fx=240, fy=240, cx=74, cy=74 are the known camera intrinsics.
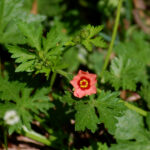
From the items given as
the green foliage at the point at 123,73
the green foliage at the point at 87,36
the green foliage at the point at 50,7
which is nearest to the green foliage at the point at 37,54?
the green foliage at the point at 87,36

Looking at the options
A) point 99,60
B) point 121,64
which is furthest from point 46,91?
→ point 99,60

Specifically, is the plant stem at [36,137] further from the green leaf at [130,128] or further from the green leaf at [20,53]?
the green leaf at [20,53]

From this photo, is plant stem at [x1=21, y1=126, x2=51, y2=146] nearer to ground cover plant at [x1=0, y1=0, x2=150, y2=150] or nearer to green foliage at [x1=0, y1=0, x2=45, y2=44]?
ground cover plant at [x1=0, y1=0, x2=150, y2=150]

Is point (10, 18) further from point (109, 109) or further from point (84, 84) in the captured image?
point (109, 109)

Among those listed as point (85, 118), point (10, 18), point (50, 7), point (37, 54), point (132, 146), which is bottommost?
point (132, 146)

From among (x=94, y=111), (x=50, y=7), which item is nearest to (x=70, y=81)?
(x=94, y=111)
